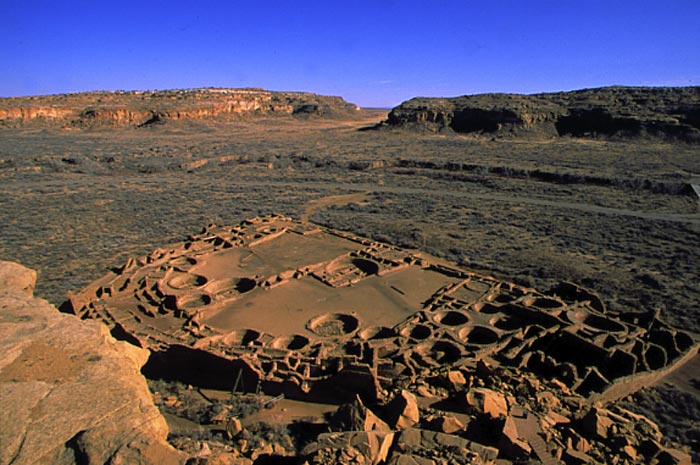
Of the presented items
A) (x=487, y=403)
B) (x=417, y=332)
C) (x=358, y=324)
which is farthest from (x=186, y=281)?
(x=487, y=403)

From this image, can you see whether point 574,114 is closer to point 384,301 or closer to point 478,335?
point 384,301

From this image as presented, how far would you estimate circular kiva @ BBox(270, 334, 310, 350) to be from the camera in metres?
14.8

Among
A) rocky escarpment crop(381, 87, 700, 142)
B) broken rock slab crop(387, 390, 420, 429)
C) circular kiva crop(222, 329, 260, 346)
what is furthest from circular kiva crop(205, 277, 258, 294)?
rocky escarpment crop(381, 87, 700, 142)

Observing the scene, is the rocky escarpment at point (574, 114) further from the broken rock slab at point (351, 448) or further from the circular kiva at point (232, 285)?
the broken rock slab at point (351, 448)

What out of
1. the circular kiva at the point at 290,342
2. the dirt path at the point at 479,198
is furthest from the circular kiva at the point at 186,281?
the dirt path at the point at 479,198

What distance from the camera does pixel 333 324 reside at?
1680 centimetres

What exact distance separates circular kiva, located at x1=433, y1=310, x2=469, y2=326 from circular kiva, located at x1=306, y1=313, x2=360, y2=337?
299 cm

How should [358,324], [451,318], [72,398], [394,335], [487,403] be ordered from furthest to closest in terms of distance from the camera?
[451,318], [358,324], [394,335], [487,403], [72,398]

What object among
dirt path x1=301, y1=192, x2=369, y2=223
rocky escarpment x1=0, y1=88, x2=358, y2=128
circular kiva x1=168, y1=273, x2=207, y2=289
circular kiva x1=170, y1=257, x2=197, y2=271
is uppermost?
rocky escarpment x1=0, y1=88, x2=358, y2=128

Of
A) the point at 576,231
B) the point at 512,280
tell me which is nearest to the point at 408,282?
the point at 512,280

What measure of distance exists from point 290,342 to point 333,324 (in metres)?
2.10

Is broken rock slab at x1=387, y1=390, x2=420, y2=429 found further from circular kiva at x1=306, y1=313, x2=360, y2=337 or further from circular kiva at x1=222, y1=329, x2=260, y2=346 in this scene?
circular kiva at x1=222, y1=329, x2=260, y2=346

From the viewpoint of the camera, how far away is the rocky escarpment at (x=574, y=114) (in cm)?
7075

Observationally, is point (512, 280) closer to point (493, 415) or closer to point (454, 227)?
point (454, 227)
